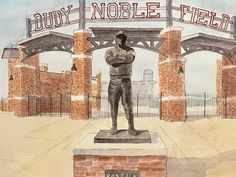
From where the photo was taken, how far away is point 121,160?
612 centimetres

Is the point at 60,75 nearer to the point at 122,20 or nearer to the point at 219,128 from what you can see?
the point at 122,20

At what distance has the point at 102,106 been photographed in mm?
36562

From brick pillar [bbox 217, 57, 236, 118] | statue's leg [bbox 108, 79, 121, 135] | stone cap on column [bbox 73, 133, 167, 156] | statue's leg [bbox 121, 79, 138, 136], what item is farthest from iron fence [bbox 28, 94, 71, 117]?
stone cap on column [bbox 73, 133, 167, 156]

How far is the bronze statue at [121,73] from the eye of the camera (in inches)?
257

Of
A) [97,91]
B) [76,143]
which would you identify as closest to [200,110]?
[97,91]

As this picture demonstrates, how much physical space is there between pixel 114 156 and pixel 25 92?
729 inches

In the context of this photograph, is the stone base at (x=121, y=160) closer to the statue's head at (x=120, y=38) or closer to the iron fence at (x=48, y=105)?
the statue's head at (x=120, y=38)

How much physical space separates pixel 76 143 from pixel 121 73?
7529 mm

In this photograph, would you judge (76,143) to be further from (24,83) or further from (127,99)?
(24,83)

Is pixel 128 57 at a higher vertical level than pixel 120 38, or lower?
lower

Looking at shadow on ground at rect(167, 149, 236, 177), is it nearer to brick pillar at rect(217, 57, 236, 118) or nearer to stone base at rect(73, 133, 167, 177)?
stone base at rect(73, 133, 167, 177)

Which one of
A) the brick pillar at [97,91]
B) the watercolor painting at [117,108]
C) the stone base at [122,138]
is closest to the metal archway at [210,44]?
the watercolor painting at [117,108]

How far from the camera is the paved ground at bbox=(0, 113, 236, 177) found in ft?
32.0

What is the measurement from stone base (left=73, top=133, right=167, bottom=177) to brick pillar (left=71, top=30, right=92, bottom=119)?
45.9 feet
